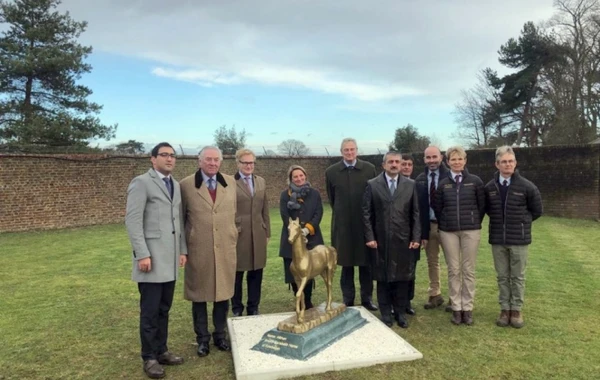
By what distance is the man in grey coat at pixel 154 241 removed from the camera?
354 centimetres

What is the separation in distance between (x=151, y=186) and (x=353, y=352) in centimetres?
228

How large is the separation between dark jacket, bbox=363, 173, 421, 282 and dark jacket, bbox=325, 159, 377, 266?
0.33m

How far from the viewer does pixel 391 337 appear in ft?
13.6

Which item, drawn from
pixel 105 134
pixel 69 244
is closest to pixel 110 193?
pixel 69 244

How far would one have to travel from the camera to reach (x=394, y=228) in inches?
183

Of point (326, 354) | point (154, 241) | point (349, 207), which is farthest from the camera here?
point (349, 207)

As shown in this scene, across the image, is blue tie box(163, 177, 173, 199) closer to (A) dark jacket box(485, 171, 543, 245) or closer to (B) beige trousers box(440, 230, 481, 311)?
(B) beige trousers box(440, 230, 481, 311)

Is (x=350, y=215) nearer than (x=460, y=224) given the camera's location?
No

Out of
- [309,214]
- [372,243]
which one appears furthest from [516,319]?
[309,214]

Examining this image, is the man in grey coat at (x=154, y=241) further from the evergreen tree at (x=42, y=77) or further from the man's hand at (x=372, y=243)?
the evergreen tree at (x=42, y=77)

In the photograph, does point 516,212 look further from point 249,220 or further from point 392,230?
point 249,220

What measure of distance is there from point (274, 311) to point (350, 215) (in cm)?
160

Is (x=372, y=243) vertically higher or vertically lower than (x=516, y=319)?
higher

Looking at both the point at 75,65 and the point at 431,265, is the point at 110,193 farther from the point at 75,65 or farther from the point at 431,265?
the point at 431,265
